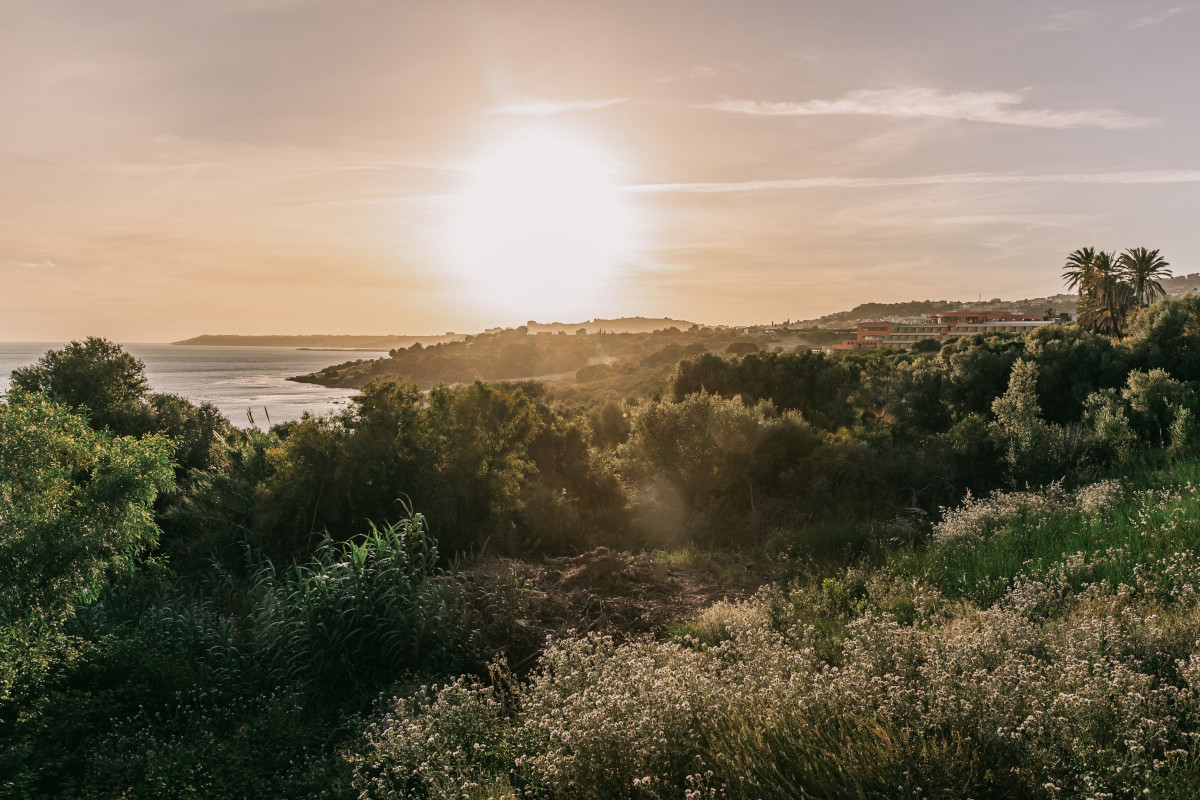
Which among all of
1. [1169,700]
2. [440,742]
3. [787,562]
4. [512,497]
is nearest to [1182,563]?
[1169,700]

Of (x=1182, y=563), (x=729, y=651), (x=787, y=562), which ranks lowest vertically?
(x=787, y=562)

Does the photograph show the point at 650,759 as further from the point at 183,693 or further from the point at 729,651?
the point at 183,693

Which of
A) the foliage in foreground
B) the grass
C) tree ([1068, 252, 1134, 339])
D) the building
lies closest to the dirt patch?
the grass

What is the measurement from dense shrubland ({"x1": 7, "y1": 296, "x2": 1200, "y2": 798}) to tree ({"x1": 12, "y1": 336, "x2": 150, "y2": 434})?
0.13m

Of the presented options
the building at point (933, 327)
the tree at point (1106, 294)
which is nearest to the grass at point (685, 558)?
the tree at point (1106, 294)

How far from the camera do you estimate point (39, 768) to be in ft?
17.0

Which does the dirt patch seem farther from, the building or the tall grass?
the building

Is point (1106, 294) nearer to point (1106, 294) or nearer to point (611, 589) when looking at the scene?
point (1106, 294)

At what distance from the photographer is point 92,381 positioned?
51.1 ft

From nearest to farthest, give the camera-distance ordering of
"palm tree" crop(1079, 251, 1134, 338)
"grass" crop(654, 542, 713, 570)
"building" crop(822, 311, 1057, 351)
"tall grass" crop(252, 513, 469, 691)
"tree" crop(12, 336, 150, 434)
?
"tall grass" crop(252, 513, 469, 691) < "grass" crop(654, 542, 713, 570) < "tree" crop(12, 336, 150, 434) < "palm tree" crop(1079, 251, 1134, 338) < "building" crop(822, 311, 1057, 351)

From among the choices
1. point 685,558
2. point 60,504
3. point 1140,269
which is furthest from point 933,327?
point 60,504

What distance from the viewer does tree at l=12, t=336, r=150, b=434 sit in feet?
49.1

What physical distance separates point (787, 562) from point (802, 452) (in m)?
6.47

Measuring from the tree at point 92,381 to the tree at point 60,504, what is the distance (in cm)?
1103
